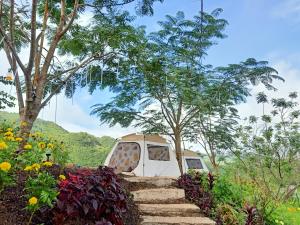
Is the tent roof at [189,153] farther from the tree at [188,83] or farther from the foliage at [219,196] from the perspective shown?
the foliage at [219,196]

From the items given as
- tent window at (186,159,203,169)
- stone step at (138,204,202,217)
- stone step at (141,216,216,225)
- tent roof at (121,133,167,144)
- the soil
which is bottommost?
stone step at (141,216,216,225)

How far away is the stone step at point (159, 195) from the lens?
6.46 metres

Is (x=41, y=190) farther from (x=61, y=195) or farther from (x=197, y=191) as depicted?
(x=197, y=191)

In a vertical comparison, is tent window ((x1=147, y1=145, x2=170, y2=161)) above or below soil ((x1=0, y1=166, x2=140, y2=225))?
above

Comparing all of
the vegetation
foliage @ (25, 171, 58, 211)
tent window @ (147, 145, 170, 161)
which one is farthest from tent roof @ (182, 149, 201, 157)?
foliage @ (25, 171, 58, 211)

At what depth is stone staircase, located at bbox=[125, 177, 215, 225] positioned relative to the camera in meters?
5.51

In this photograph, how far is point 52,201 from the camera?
136 inches

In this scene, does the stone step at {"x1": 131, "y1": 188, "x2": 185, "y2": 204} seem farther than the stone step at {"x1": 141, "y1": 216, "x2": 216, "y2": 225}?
Yes

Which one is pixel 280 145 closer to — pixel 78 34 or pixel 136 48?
pixel 136 48

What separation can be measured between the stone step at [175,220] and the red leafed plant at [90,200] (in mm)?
1387

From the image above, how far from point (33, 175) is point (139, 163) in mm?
6622

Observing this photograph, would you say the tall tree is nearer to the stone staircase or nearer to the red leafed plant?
the stone staircase

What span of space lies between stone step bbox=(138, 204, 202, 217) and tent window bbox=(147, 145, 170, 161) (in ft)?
16.2

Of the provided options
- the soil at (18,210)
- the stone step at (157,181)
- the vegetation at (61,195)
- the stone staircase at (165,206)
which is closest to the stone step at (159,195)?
the stone staircase at (165,206)
